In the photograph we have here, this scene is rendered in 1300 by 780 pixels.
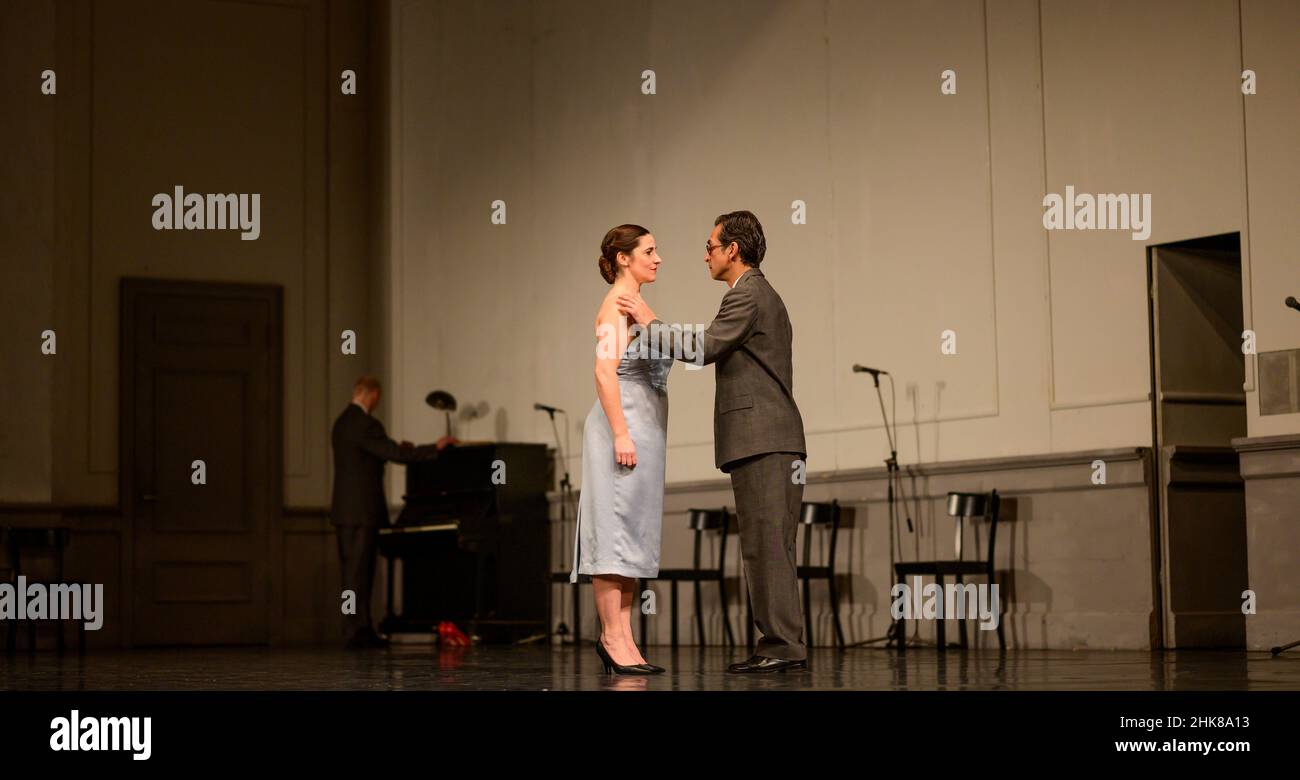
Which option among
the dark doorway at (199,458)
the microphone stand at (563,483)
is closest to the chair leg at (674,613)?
the microphone stand at (563,483)

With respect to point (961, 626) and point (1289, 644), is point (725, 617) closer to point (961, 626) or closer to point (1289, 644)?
point (961, 626)

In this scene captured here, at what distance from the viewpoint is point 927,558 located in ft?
27.8

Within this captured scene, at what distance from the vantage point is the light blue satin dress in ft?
17.2

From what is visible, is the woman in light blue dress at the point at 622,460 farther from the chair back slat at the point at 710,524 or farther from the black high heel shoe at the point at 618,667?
the chair back slat at the point at 710,524

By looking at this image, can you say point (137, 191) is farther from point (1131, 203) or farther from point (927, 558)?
point (1131, 203)

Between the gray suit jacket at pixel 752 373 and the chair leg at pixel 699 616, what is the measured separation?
393cm

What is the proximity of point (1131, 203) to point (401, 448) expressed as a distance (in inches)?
207

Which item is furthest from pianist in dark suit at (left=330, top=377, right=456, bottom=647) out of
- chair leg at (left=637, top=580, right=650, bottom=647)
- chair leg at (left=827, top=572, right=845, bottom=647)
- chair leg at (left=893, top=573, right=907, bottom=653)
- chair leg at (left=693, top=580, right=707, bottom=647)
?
chair leg at (left=893, top=573, right=907, bottom=653)

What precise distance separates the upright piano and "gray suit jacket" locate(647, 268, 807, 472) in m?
5.33

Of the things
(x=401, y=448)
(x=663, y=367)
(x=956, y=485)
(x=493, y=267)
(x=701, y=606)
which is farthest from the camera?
(x=493, y=267)

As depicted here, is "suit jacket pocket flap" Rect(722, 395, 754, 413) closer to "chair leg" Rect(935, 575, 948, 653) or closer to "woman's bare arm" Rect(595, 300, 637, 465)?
"woman's bare arm" Rect(595, 300, 637, 465)

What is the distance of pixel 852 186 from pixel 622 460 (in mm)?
4329
